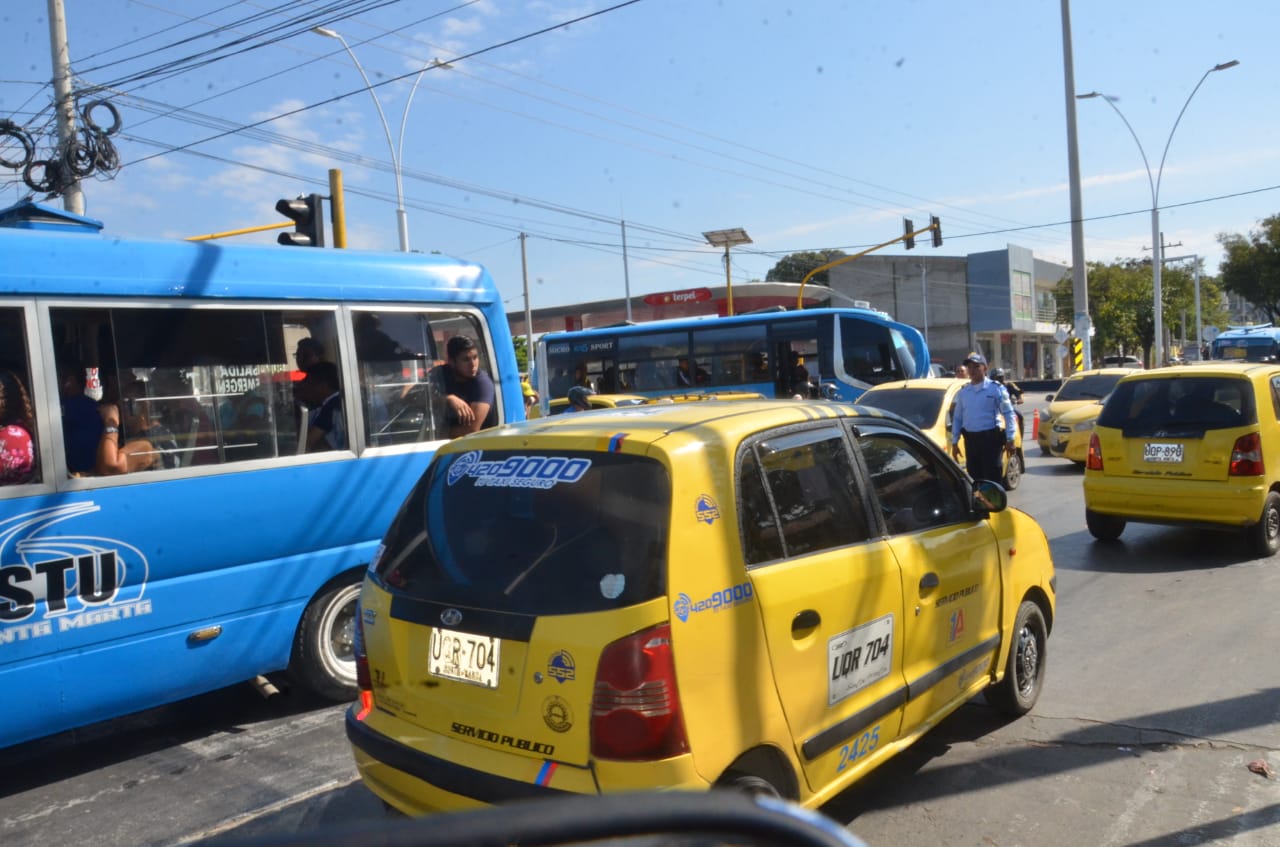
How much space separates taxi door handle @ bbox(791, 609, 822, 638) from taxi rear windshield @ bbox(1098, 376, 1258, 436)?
22.8 feet

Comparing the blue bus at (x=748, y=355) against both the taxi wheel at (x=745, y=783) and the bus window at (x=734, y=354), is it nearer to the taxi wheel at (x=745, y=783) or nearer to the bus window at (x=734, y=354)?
the bus window at (x=734, y=354)

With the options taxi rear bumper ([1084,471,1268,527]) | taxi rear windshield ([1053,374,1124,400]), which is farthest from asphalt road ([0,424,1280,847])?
taxi rear windshield ([1053,374,1124,400])

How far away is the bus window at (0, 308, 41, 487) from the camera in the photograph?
4.48 meters

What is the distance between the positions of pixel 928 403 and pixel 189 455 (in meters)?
9.38

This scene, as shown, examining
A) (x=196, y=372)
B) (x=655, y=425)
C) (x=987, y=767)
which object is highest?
(x=196, y=372)

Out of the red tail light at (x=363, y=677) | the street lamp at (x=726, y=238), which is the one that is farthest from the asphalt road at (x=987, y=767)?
the street lamp at (x=726, y=238)

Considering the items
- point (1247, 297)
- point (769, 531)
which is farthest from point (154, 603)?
point (1247, 297)

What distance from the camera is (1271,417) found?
872 cm

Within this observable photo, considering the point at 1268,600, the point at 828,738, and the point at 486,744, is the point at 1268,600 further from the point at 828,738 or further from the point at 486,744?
the point at 486,744

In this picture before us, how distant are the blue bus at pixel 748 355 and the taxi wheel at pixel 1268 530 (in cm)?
1158

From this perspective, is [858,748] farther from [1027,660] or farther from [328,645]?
[328,645]

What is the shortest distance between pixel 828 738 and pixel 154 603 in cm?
331

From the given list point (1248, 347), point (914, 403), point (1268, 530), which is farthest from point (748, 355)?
point (1248, 347)

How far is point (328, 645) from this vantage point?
5613 mm
